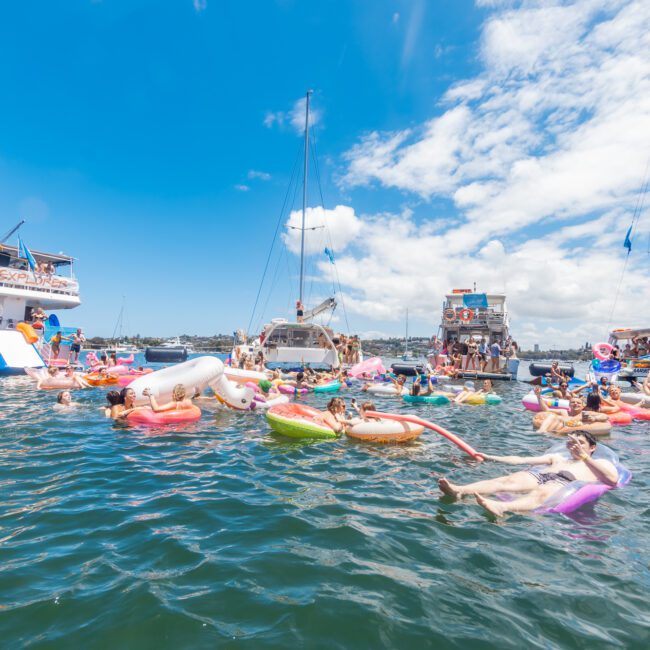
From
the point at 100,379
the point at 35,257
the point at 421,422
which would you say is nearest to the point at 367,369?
the point at 100,379

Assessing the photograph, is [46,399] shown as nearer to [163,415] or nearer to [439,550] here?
[163,415]

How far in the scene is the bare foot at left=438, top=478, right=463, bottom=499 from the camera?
5.43m

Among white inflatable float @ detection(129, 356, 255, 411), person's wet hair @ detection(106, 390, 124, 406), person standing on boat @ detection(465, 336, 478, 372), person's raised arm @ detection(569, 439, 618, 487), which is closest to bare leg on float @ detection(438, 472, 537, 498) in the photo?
person's raised arm @ detection(569, 439, 618, 487)

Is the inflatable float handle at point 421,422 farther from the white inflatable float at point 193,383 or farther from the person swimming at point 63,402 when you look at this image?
the person swimming at point 63,402

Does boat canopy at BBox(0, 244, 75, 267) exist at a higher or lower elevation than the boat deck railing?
higher

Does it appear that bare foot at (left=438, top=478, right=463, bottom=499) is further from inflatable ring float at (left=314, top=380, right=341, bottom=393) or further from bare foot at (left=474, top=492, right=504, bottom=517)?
inflatable ring float at (left=314, top=380, right=341, bottom=393)

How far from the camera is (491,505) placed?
5.02 meters

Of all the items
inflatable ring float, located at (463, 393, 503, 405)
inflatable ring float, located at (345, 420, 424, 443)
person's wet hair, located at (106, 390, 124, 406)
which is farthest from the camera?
inflatable ring float, located at (463, 393, 503, 405)

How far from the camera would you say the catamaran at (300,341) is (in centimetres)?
2477

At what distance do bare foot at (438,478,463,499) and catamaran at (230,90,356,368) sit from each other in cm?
1891

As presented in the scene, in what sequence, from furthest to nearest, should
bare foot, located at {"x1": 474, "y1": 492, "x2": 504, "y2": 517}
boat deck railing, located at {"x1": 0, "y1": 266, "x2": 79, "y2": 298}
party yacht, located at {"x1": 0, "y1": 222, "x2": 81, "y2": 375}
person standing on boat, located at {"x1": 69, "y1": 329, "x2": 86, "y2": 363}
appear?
person standing on boat, located at {"x1": 69, "y1": 329, "x2": 86, "y2": 363}, boat deck railing, located at {"x1": 0, "y1": 266, "x2": 79, "y2": 298}, party yacht, located at {"x1": 0, "y1": 222, "x2": 81, "y2": 375}, bare foot, located at {"x1": 474, "y1": 492, "x2": 504, "y2": 517}

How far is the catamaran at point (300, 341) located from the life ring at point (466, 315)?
10243mm

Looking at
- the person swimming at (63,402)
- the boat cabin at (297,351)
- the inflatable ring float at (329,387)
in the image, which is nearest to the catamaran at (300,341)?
the boat cabin at (297,351)

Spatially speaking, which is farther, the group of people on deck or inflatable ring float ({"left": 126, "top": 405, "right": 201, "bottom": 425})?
the group of people on deck
